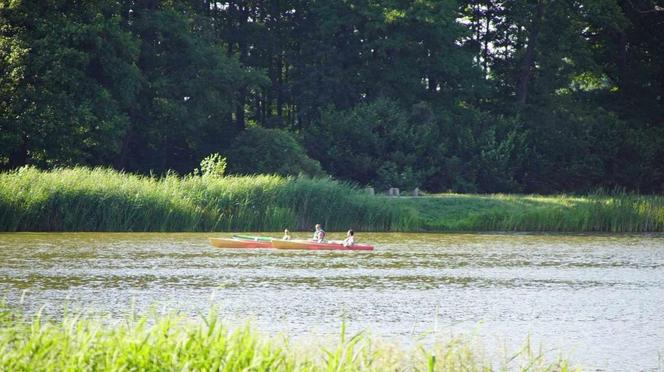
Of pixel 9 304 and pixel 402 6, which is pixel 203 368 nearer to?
pixel 9 304

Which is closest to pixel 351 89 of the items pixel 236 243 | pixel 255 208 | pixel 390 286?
pixel 255 208

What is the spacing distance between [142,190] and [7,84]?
12.4m

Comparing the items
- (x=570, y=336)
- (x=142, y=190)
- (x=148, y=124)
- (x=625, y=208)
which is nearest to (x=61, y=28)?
(x=148, y=124)

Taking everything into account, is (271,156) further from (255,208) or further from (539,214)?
(539,214)

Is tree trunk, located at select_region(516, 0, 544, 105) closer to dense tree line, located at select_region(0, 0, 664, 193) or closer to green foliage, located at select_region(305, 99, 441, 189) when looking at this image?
dense tree line, located at select_region(0, 0, 664, 193)

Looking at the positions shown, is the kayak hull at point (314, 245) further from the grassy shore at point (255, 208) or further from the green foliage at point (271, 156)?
the green foliage at point (271, 156)

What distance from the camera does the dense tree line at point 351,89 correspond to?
163 feet

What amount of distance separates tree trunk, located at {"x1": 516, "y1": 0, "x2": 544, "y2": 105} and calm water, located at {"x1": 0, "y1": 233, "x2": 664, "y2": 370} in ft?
98.5

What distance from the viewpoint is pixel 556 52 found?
6625 cm

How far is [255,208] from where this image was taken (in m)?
41.2

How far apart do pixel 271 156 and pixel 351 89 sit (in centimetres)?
1243

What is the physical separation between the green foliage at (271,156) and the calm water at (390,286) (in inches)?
672

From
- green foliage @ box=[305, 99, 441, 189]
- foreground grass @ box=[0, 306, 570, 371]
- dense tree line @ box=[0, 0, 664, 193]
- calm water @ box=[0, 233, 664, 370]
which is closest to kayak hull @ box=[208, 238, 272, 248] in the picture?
calm water @ box=[0, 233, 664, 370]

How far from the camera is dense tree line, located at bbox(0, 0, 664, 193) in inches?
1956
